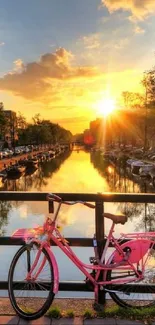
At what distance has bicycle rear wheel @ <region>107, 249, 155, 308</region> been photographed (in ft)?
11.7

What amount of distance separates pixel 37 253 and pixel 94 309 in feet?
2.69

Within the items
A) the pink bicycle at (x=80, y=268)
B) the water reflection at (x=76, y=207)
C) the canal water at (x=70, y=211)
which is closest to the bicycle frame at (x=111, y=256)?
the pink bicycle at (x=80, y=268)

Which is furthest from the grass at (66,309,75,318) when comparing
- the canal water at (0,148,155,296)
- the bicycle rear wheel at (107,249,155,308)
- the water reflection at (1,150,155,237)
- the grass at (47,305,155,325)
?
the water reflection at (1,150,155,237)

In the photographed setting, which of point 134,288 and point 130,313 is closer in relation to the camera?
point 130,313

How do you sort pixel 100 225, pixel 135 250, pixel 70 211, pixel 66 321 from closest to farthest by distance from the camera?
pixel 66 321 → pixel 135 250 → pixel 100 225 → pixel 70 211

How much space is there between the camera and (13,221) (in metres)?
21.5

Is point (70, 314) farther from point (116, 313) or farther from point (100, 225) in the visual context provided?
point (100, 225)

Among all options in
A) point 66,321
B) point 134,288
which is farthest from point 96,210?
point 66,321

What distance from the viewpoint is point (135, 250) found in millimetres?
3525

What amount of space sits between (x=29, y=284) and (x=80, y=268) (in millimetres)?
526

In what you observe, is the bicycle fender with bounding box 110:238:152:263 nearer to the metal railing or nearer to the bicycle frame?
the bicycle frame

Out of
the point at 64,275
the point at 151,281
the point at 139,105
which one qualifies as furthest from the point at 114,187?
the point at 151,281

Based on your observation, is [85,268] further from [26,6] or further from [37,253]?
[26,6]

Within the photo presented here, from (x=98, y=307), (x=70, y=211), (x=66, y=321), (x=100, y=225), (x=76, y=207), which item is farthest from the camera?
(x=76, y=207)
